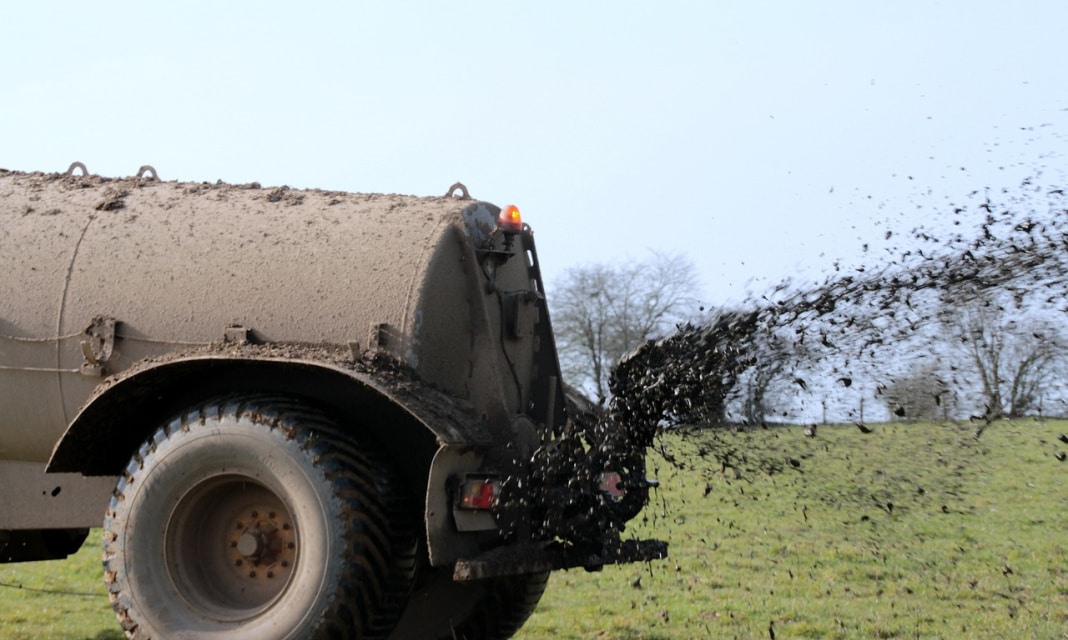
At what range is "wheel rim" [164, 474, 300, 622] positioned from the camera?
5.06m

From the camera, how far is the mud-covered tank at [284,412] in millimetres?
4875

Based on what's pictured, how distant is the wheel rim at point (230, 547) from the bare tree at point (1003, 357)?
328cm

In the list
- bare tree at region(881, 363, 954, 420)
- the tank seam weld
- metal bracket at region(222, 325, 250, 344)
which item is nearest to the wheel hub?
metal bracket at region(222, 325, 250, 344)

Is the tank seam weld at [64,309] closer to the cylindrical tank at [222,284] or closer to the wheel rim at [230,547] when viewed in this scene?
the cylindrical tank at [222,284]

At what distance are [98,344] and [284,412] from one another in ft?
3.58

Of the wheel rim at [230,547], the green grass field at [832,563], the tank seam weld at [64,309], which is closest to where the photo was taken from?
the wheel rim at [230,547]

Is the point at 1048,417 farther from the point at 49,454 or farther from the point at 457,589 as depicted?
the point at 49,454

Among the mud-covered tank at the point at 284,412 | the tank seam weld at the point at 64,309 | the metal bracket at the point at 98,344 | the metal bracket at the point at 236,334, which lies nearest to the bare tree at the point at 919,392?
the mud-covered tank at the point at 284,412

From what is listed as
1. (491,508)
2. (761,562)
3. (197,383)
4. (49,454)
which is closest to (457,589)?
(491,508)

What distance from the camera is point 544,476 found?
5129 mm

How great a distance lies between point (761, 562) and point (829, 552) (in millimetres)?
615

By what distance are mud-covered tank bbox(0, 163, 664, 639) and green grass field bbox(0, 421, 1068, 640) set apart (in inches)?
38.1

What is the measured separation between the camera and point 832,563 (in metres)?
9.20

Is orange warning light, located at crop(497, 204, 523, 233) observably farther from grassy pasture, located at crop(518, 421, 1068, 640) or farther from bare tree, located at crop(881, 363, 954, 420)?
bare tree, located at crop(881, 363, 954, 420)
